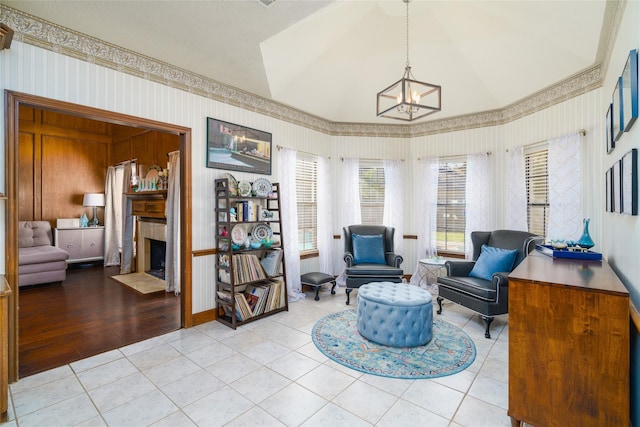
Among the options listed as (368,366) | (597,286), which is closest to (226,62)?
(368,366)

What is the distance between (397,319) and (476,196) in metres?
2.89

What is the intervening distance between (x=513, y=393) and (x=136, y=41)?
416cm

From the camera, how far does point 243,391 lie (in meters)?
2.35

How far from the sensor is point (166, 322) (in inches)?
147

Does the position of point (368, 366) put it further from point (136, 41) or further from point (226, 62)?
point (136, 41)

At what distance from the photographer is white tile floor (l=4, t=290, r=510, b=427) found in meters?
2.05

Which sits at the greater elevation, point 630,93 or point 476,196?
point 630,93

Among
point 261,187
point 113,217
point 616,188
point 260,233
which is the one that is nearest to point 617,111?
point 616,188

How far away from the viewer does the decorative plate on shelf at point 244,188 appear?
3.81 m

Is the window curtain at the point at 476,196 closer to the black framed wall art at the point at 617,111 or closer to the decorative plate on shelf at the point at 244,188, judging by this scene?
the black framed wall art at the point at 617,111

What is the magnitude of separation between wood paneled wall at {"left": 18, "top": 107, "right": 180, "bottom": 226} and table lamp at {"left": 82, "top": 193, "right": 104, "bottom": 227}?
0.52 ft

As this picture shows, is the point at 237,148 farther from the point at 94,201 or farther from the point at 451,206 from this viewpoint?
the point at 94,201

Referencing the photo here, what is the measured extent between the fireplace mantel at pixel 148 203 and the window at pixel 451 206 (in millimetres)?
4816

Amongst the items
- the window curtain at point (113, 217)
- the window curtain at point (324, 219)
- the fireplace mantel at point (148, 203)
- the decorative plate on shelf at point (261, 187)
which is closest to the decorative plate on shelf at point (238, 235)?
the decorative plate on shelf at point (261, 187)
